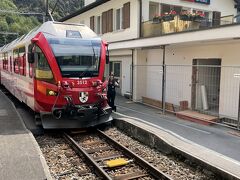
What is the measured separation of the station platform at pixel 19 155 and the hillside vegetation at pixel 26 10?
4871 centimetres

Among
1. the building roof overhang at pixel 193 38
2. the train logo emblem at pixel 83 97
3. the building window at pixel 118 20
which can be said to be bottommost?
the train logo emblem at pixel 83 97

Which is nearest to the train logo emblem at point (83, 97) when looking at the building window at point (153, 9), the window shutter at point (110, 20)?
the building window at point (153, 9)

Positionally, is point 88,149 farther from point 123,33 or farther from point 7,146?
point 123,33

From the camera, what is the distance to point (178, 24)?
48.5ft

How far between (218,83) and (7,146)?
917cm

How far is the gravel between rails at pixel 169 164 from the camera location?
6.93 meters

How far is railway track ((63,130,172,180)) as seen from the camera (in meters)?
7.04

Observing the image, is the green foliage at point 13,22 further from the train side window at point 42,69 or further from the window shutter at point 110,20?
the train side window at point 42,69

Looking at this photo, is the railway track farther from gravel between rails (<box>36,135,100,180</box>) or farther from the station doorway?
the station doorway

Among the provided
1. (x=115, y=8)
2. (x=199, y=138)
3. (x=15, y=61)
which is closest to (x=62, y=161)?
(x=199, y=138)

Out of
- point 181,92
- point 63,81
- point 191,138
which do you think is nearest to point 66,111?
point 63,81

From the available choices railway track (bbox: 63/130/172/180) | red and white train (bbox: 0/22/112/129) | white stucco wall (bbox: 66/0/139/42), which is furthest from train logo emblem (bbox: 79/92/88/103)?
white stucco wall (bbox: 66/0/139/42)

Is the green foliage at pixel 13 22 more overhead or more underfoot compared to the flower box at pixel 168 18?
more overhead

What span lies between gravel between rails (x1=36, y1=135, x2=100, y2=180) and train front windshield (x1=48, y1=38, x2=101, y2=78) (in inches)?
83.3
